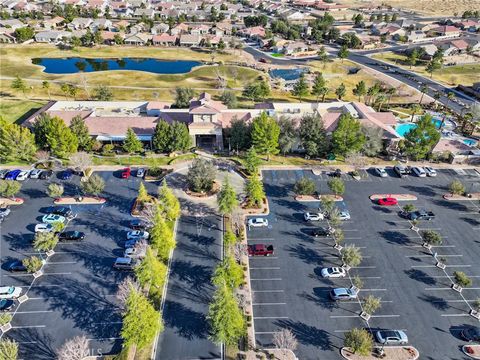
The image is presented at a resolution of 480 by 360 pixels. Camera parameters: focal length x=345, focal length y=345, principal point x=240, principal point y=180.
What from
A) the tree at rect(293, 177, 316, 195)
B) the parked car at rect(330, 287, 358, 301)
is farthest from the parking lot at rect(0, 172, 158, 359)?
the tree at rect(293, 177, 316, 195)

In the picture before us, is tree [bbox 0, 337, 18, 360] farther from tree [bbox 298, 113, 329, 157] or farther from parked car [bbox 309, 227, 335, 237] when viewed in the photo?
tree [bbox 298, 113, 329, 157]

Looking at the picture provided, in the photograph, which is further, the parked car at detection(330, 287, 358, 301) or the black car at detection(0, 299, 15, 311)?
the parked car at detection(330, 287, 358, 301)

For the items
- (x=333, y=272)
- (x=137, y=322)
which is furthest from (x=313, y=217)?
(x=137, y=322)

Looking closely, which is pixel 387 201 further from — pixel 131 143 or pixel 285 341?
pixel 131 143

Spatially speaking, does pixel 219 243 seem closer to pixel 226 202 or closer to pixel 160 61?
pixel 226 202

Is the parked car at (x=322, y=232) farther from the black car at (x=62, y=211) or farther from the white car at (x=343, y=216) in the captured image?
the black car at (x=62, y=211)

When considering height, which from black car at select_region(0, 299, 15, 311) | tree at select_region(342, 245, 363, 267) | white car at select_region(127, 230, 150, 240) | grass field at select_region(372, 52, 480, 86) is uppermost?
grass field at select_region(372, 52, 480, 86)

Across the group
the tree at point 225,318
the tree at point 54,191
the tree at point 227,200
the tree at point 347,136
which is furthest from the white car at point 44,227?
the tree at point 347,136

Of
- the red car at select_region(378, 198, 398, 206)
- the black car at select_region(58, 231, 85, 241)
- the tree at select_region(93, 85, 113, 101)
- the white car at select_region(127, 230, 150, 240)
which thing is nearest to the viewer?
the black car at select_region(58, 231, 85, 241)
